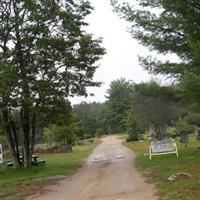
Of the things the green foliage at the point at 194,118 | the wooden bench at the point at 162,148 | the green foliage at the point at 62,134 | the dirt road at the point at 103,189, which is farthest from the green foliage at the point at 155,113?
the dirt road at the point at 103,189

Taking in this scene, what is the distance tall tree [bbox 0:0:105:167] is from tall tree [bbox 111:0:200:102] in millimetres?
2924

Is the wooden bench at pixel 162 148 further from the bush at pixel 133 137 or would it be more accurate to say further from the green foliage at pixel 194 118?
the bush at pixel 133 137

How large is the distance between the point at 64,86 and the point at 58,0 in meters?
4.78

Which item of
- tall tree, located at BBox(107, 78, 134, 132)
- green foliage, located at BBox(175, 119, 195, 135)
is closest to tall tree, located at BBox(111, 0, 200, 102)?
green foliage, located at BBox(175, 119, 195, 135)

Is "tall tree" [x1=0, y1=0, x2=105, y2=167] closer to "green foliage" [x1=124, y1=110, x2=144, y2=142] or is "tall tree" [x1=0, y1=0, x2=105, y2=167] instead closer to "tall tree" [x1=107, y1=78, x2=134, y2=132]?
"green foliage" [x1=124, y1=110, x2=144, y2=142]

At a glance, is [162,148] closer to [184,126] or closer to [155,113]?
[155,113]

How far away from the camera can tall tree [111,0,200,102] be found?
2375cm

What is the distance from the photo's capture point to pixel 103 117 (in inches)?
5074

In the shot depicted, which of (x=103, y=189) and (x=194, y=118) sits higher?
(x=194, y=118)

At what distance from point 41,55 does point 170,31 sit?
23.0 ft

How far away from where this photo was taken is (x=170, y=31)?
25219 millimetres

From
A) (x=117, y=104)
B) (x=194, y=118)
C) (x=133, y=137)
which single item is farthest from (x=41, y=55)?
(x=117, y=104)

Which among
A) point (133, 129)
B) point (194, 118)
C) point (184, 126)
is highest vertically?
point (194, 118)

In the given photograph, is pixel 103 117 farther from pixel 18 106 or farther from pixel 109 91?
pixel 18 106
